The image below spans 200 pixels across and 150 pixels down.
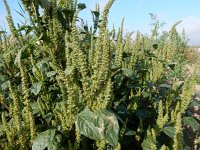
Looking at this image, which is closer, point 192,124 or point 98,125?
point 98,125

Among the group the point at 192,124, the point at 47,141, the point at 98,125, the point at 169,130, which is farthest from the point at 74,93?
the point at 192,124

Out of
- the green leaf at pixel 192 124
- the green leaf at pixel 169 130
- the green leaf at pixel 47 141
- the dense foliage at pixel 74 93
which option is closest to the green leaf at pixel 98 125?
the dense foliage at pixel 74 93

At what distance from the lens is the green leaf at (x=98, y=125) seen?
79.1 inches

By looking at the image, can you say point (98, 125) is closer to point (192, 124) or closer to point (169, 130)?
point (169, 130)

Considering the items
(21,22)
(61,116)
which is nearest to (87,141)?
(61,116)

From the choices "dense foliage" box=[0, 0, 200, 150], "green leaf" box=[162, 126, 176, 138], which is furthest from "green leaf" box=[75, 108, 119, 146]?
"green leaf" box=[162, 126, 176, 138]

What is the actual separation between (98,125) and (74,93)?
28 cm

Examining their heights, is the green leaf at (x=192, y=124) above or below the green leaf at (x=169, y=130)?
below

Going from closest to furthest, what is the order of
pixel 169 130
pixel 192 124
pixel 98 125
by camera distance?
1. pixel 98 125
2. pixel 169 130
3. pixel 192 124

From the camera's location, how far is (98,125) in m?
2.04

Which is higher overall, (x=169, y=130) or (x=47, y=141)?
(x=47, y=141)

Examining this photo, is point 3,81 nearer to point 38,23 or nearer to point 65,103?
point 38,23

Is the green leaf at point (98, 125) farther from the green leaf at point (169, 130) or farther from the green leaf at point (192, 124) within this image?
the green leaf at point (192, 124)

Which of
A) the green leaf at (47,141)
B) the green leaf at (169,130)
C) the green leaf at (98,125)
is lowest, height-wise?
the green leaf at (169,130)
